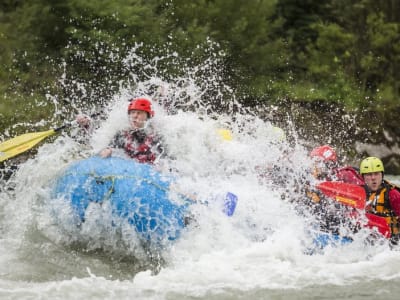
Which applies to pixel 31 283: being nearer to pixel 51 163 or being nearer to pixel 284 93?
pixel 51 163

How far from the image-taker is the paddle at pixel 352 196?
6840mm

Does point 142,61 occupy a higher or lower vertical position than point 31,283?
higher

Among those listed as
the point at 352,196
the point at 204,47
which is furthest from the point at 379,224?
the point at 204,47

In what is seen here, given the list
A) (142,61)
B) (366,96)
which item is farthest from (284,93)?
(142,61)

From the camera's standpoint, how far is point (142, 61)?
13.6m

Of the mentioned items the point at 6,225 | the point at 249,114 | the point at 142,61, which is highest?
the point at 142,61

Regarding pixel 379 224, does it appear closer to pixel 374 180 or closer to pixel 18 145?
pixel 374 180

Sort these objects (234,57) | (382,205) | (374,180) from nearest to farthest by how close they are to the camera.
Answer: (382,205), (374,180), (234,57)

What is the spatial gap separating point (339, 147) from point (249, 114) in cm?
181

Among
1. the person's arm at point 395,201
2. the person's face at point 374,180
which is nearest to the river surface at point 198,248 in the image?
the person's arm at point 395,201

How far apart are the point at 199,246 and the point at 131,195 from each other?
2.54ft

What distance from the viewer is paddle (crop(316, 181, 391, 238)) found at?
269 inches

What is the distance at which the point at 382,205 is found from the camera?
696 cm

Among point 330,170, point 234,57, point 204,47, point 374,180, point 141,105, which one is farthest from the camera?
point 234,57
